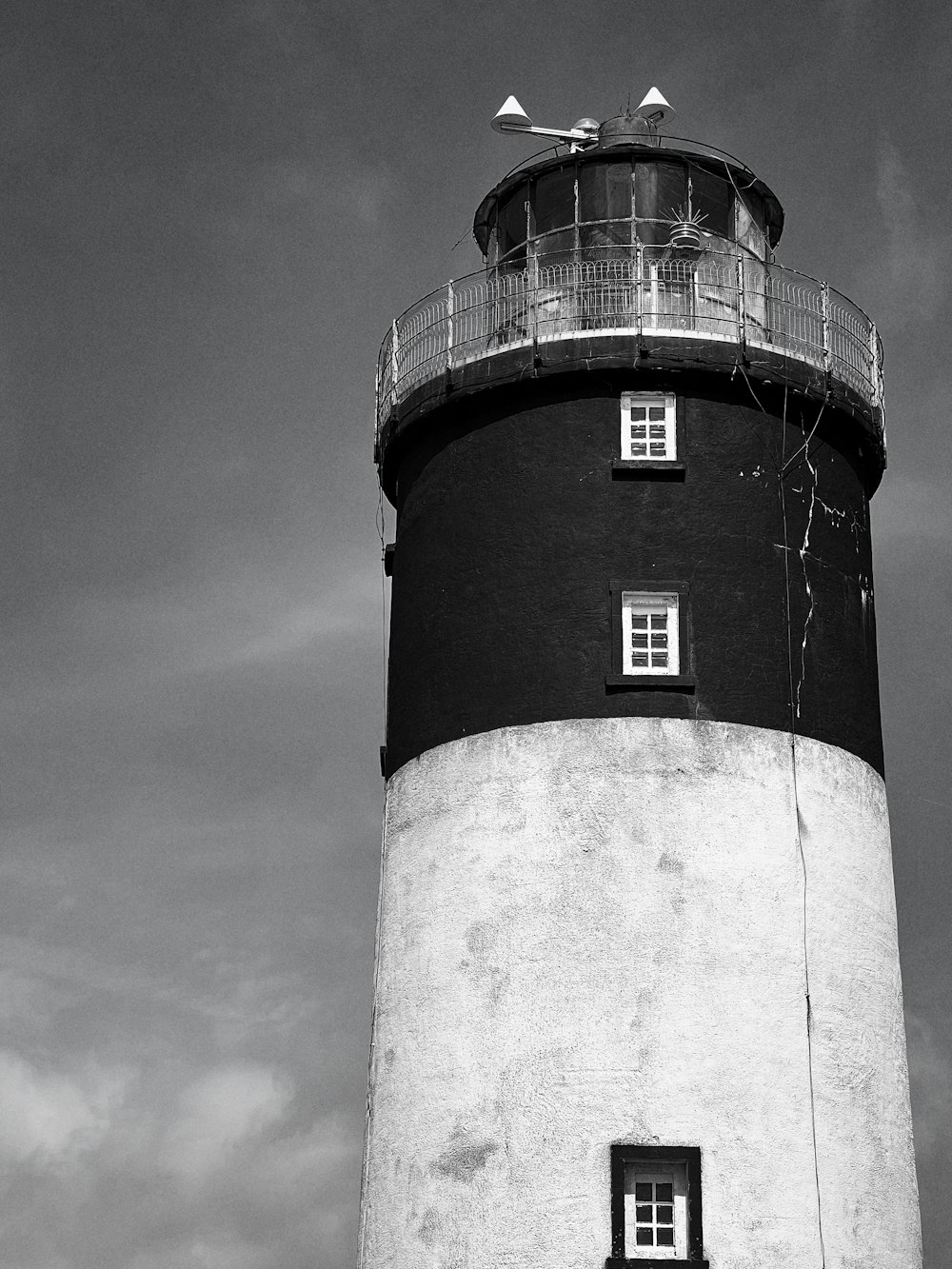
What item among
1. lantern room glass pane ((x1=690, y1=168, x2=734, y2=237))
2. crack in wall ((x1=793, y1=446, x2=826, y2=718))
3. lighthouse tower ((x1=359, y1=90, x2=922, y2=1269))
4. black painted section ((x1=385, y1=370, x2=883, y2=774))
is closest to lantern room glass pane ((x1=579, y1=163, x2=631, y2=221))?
lighthouse tower ((x1=359, y1=90, x2=922, y2=1269))

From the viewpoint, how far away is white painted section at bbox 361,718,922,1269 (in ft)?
84.2

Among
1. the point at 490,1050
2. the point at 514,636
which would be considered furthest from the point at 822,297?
the point at 490,1050

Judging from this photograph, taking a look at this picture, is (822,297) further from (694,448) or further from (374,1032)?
(374,1032)

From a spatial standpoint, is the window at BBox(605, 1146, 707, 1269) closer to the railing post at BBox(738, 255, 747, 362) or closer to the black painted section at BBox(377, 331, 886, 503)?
the black painted section at BBox(377, 331, 886, 503)

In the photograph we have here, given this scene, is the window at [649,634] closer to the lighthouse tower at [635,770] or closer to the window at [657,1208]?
the lighthouse tower at [635,770]

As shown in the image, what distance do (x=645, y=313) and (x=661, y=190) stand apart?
2567 mm

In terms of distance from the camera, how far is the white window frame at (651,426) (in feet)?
95.9

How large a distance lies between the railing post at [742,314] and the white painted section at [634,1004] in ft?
18.6

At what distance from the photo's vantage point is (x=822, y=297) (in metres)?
30.5

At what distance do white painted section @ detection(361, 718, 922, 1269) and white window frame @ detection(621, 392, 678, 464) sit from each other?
4.11 metres

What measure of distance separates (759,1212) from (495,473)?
10.9 metres

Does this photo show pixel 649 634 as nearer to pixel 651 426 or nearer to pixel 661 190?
pixel 651 426

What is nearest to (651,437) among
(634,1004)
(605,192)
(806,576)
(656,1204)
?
(806,576)

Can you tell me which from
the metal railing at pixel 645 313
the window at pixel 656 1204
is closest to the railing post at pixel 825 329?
the metal railing at pixel 645 313
